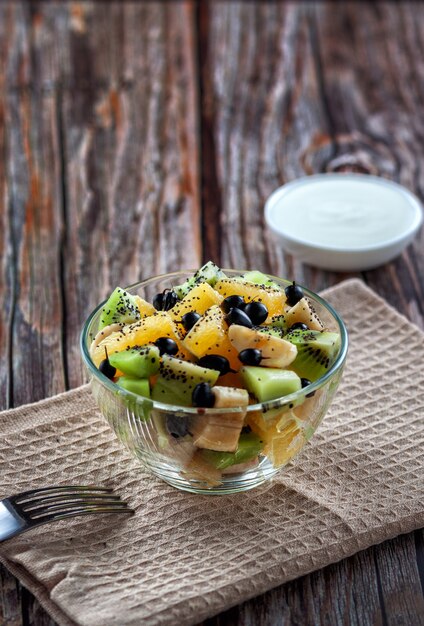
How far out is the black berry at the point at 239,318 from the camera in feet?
5.24

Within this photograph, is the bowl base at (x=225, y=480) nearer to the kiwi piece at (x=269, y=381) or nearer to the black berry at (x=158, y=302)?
the kiwi piece at (x=269, y=381)

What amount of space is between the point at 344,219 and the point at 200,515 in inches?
50.1

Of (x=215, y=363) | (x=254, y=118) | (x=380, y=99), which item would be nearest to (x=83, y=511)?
(x=215, y=363)

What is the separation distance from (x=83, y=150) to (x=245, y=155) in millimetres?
573

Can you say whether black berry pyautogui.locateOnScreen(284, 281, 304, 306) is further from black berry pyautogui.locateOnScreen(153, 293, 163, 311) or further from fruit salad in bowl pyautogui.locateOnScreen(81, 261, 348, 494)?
black berry pyautogui.locateOnScreen(153, 293, 163, 311)

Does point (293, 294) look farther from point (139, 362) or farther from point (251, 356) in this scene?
point (139, 362)

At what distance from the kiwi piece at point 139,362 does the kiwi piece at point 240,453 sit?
0.17 metres

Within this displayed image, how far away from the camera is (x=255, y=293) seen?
1722 mm

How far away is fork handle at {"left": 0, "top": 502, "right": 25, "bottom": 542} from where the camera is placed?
154cm

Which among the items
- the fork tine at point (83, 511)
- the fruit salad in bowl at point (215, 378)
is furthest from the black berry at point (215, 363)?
the fork tine at point (83, 511)

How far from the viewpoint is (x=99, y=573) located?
1.51 m

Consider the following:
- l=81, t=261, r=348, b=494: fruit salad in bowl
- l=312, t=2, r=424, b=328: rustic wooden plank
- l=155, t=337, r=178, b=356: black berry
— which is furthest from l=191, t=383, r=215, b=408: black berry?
l=312, t=2, r=424, b=328: rustic wooden plank

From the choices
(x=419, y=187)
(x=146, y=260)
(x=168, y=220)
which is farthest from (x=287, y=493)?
(x=419, y=187)

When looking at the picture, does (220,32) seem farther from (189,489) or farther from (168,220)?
(189,489)
